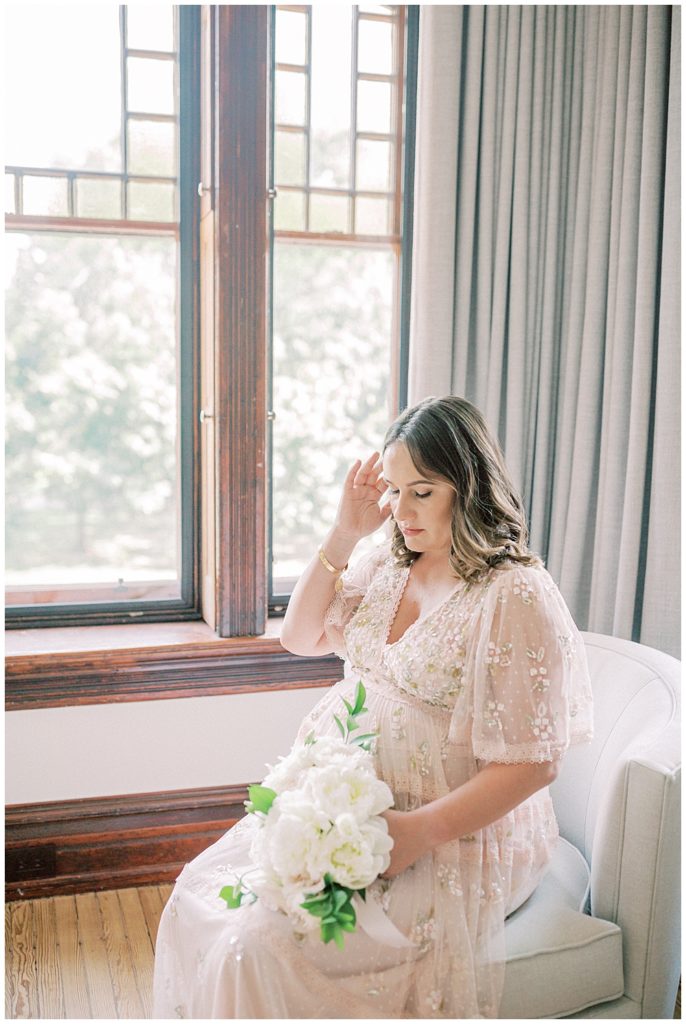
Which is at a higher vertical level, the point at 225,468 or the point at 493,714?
the point at 225,468

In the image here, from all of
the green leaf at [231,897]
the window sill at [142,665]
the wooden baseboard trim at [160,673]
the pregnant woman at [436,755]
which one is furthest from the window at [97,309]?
the green leaf at [231,897]

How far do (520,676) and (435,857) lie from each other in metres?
0.35

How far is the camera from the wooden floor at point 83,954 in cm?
222

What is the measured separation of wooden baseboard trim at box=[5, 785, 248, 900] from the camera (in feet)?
8.80

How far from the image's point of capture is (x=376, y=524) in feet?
6.59

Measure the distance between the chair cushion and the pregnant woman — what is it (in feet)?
0.13

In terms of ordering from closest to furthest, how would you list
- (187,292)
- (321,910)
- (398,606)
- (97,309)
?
(321,910) < (398,606) < (97,309) < (187,292)

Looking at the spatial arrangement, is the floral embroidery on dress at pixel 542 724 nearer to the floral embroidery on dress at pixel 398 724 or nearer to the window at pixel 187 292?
the floral embroidery on dress at pixel 398 724

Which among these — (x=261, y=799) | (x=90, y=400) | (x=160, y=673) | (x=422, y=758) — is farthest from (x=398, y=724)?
(x=90, y=400)

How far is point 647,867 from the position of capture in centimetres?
166

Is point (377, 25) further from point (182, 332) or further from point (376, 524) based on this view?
point (376, 524)

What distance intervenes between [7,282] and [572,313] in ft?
5.42

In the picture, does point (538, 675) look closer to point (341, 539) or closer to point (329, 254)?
point (341, 539)

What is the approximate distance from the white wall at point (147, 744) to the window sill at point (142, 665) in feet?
0.11
